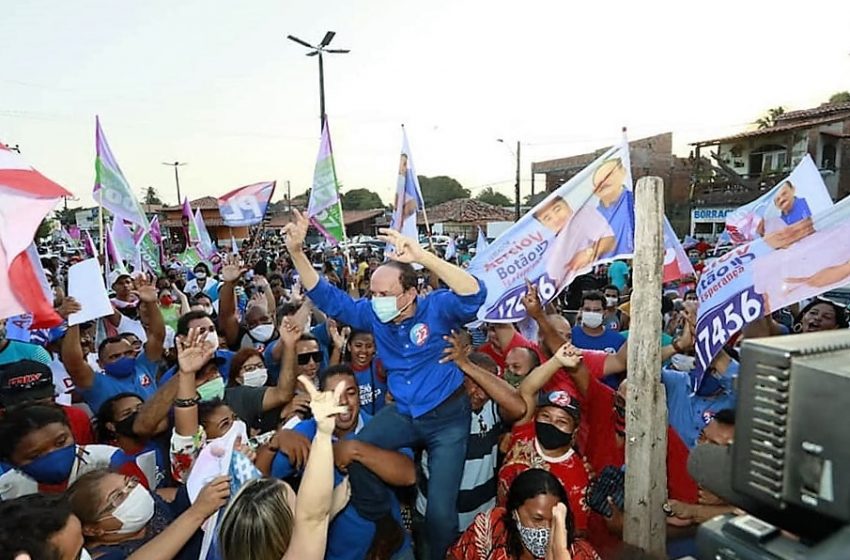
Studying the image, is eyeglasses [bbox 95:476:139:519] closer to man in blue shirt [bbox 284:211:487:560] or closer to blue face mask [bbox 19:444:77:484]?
blue face mask [bbox 19:444:77:484]

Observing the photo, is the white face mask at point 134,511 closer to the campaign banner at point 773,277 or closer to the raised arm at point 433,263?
the raised arm at point 433,263

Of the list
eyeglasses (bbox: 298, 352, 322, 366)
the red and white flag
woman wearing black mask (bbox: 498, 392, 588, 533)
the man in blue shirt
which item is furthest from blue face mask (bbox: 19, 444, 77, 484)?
woman wearing black mask (bbox: 498, 392, 588, 533)

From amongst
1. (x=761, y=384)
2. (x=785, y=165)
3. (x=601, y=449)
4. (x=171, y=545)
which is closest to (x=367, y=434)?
(x=171, y=545)

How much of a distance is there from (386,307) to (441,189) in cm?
6841

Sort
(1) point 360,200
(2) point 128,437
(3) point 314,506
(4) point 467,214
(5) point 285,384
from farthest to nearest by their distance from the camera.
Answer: (1) point 360,200 < (4) point 467,214 < (5) point 285,384 < (2) point 128,437 < (3) point 314,506

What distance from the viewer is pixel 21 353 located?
4.50 m

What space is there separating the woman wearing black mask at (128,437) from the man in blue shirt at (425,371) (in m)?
1.22

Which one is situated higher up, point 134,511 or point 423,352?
point 423,352

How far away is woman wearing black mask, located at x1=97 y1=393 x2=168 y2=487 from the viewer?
3.28 metres

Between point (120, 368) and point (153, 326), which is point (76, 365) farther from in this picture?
point (153, 326)

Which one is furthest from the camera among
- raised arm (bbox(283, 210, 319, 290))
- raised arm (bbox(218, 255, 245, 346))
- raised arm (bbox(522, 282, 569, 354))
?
raised arm (bbox(218, 255, 245, 346))

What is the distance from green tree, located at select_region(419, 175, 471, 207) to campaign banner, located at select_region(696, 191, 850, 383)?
209ft

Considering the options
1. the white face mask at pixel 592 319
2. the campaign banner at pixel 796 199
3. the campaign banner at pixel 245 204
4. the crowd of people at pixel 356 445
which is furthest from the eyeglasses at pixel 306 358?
the campaign banner at pixel 245 204

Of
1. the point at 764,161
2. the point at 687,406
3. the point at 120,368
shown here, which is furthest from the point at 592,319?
the point at 764,161
